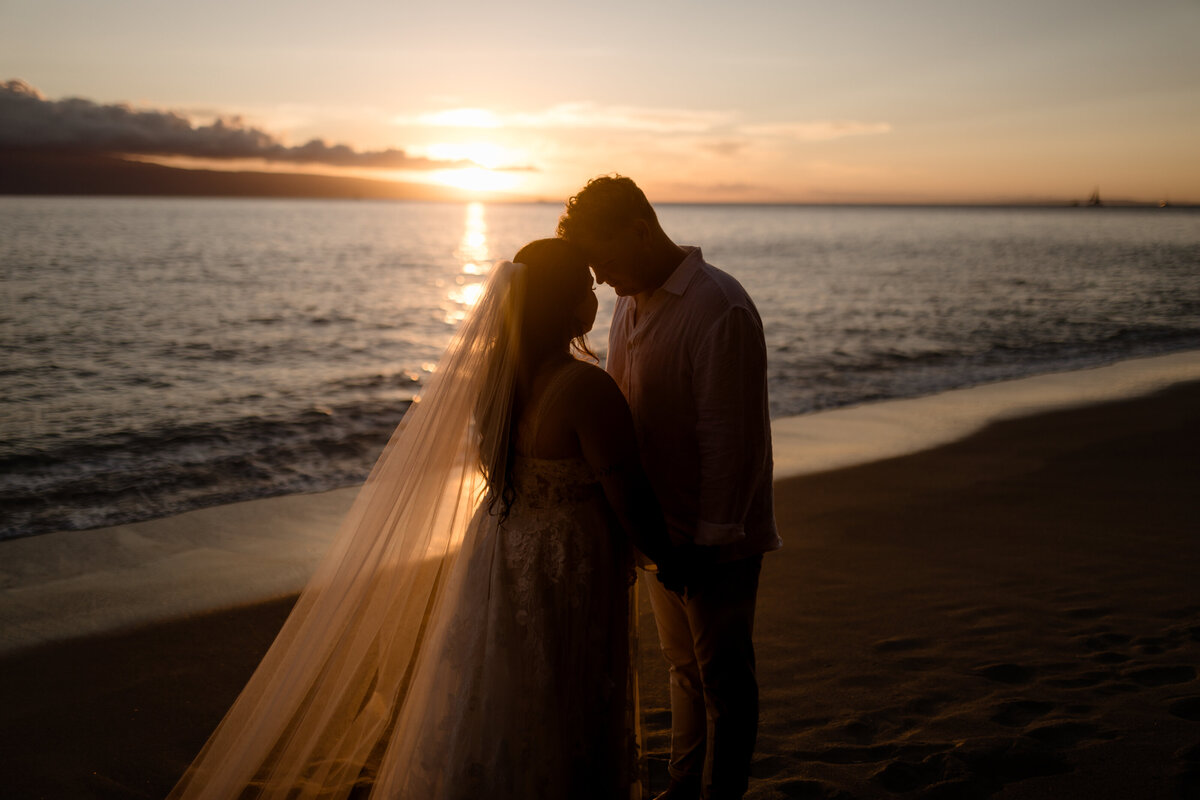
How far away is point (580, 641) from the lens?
2664 millimetres

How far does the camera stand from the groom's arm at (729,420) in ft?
8.61

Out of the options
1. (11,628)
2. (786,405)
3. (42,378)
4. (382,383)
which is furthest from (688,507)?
(42,378)

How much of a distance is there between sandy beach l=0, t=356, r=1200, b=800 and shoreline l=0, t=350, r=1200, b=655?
0.09ft

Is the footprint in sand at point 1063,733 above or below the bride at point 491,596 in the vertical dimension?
below

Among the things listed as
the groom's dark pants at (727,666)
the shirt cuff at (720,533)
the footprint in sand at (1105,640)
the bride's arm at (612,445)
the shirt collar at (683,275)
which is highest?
the shirt collar at (683,275)

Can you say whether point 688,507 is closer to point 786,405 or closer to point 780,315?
point 786,405

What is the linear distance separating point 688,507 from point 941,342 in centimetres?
1905

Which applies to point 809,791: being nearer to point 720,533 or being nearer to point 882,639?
point 720,533

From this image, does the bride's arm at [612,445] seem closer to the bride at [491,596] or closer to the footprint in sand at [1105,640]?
the bride at [491,596]

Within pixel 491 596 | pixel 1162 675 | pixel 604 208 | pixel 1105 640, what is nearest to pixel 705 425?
pixel 604 208

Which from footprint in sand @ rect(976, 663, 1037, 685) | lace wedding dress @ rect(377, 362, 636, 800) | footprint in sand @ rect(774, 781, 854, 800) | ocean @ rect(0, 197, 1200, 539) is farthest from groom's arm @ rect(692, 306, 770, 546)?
ocean @ rect(0, 197, 1200, 539)

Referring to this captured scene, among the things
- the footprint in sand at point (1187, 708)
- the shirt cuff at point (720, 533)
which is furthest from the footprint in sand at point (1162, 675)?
the shirt cuff at point (720, 533)

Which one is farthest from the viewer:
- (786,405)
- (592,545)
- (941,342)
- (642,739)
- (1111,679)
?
(941,342)

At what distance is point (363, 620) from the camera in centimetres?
287
